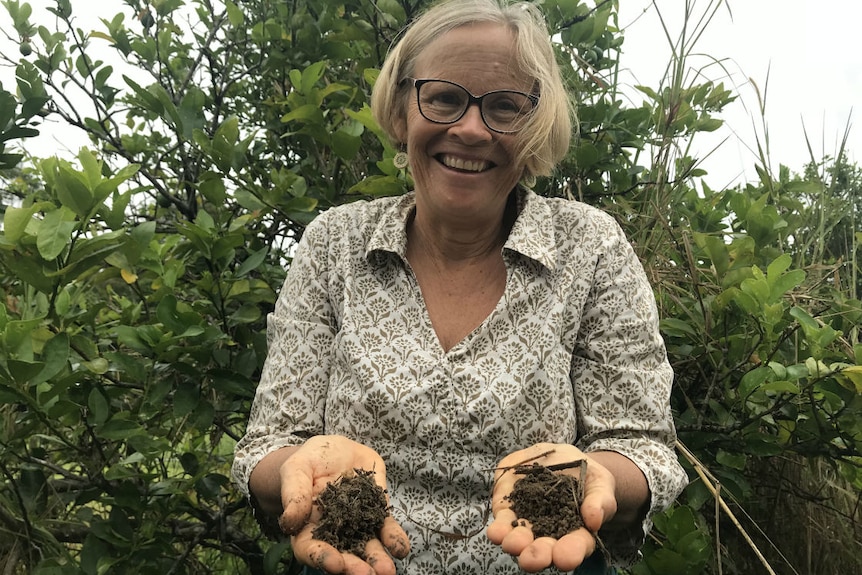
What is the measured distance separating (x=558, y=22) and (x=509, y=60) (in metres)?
0.71

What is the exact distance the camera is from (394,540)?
121cm

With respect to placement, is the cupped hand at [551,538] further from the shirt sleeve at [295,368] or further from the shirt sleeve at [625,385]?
the shirt sleeve at [295,368]

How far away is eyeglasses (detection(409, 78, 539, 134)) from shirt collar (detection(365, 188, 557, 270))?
21 centimetres

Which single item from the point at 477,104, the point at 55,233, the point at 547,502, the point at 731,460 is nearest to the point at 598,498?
the point at 547,502

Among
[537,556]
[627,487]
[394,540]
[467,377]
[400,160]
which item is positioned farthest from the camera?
[400,160]

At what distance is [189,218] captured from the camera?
2.25m

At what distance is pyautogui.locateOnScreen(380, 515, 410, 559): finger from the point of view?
120cm

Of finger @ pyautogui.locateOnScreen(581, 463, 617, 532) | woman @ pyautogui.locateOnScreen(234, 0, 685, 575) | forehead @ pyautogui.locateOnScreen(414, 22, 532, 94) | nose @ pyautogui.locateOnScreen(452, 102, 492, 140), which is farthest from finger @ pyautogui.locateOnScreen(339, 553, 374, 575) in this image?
forehead @ pyautogui.locateOnScreen(414, 22, 532, 94)

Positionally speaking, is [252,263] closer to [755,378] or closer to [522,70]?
[522,70]

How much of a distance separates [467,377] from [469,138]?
1.70 feet

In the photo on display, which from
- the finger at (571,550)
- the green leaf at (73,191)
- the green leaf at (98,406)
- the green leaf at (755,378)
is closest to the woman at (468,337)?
the finger at (571,550)

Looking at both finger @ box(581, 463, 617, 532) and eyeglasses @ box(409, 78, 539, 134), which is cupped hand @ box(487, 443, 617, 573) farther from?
eyeglasses @ box(409, 78, 539, 134)

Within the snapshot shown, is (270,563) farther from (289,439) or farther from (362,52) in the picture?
(362,52)

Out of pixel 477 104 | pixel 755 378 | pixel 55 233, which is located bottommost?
pixel 755 378
